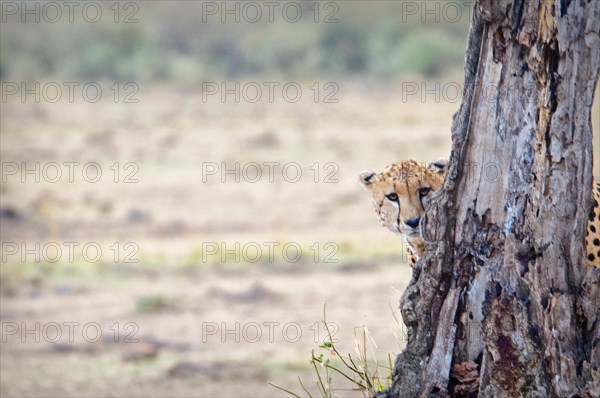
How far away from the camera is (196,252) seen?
35.3 ft

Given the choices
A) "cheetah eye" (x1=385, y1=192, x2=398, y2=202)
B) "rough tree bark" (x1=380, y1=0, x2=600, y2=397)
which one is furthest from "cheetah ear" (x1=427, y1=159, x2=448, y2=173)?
"rough tree bark" (x1=380, y1=0, x2=600, y2=397)

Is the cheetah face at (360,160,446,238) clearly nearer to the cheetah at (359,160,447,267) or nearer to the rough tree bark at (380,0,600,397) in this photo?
the cheetah at (359,160,447,267)

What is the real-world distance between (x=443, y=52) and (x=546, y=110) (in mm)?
23174

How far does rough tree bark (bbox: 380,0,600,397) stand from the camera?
10.8ft

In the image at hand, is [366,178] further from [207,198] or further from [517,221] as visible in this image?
[207,198]

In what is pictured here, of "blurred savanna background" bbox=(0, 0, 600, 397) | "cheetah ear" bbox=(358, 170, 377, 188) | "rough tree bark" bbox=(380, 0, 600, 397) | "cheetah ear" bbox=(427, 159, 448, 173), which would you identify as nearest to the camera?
"rough tree bark" bbox=(380, 0, 600, 397)

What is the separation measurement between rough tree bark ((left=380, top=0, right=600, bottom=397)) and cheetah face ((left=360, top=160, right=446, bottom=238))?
3.76ft

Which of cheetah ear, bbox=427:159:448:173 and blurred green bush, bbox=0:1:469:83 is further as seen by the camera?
blurred green bush, bbox=0:1:469:83

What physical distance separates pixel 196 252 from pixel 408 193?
20.3 ft

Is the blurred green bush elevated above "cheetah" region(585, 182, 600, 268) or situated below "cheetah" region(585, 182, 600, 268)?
above

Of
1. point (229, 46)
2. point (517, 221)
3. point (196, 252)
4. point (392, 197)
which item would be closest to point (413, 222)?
point (392, 197)

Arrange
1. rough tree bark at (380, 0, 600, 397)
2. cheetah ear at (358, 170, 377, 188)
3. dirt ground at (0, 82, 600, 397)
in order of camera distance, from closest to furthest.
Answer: rough tree bark at (380, 0, 600, 397)
cheetah ear at (358, 170, 377, 188)
dirt ground at (0, 82, 600, 397)

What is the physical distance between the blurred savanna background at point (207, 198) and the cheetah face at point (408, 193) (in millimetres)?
666

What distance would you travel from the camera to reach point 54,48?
3106cm
